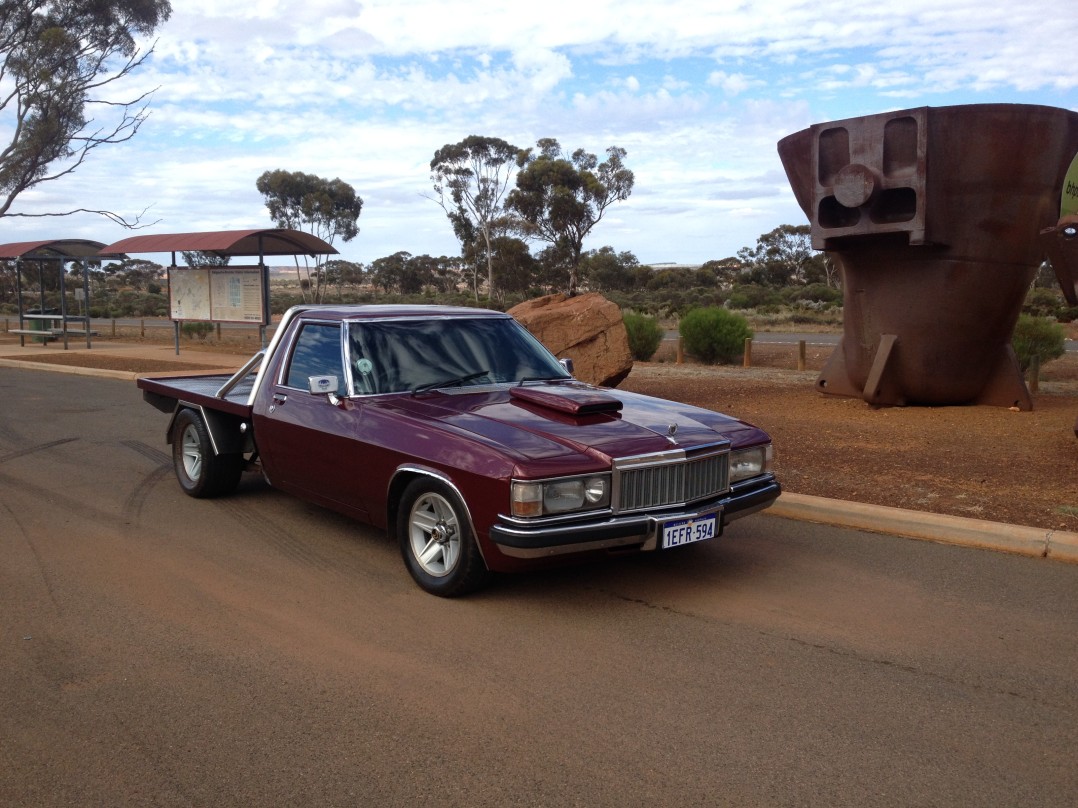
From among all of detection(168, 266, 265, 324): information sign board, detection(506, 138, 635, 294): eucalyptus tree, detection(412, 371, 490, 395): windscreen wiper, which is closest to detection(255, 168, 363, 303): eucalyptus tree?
detection(506, 138, 635, 294): eucalyptus tree

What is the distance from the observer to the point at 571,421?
5629mm

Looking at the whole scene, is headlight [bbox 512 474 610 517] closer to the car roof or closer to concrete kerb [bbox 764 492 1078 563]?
the car roof

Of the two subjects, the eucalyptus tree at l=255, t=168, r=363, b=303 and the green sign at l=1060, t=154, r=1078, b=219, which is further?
the eucalyptus tree at l=255, t=168, r=363, b=303

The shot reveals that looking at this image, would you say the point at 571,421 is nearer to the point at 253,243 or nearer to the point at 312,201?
the point at 253,243

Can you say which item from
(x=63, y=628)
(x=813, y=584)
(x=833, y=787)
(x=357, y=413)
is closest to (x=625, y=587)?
(x=813, y=584)

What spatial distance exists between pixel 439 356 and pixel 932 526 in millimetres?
3424

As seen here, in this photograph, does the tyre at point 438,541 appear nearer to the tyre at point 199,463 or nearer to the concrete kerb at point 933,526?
the tyre at point 199,463

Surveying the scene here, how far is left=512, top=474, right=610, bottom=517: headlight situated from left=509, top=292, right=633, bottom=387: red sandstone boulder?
8499 mm

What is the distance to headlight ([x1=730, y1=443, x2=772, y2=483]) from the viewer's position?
5.89 meters

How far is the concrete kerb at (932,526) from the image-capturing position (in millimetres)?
6387

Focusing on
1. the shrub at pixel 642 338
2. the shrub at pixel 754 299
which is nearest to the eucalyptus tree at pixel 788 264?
the shrub at pixel 754 299

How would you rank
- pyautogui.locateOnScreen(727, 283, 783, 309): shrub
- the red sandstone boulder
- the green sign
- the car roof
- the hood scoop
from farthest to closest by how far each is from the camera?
1. pyautogui.locateOnScreen(727, 283, 783, 309): shrub
2. the red sandstone boulder
3. the green sign
4. the car roof
5. the hood scoop

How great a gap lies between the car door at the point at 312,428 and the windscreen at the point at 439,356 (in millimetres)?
170

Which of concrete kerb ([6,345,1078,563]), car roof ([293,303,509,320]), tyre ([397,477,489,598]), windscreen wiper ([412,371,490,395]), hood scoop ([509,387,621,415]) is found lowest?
concrete kerb ([6,345,1078,563])
